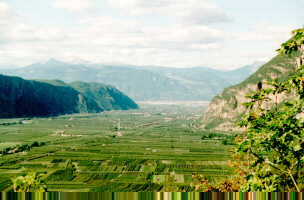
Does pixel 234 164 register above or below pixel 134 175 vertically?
above

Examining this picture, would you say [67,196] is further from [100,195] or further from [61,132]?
[61,132]

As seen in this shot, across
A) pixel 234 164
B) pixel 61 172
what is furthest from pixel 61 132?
pixel 234 164

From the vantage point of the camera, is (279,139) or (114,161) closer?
(279,139)

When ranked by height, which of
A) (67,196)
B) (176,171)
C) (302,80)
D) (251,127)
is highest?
(302,80)

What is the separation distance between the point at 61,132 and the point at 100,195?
192 meters

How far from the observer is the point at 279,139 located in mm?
11023

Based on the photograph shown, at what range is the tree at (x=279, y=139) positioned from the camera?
10.9 metres

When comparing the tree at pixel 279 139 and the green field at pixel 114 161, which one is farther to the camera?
the green field at pixel 114 161

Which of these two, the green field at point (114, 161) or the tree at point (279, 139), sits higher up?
the tree at point (279, 139)

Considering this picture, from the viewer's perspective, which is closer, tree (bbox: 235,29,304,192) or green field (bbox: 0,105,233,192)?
tree (bbox: 235,29,304,192)

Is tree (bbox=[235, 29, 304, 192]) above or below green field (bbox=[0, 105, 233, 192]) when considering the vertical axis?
above

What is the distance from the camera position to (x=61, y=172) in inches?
3718

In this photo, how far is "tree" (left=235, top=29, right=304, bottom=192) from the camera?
35.7 feet

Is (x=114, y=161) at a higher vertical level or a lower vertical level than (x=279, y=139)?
lower
